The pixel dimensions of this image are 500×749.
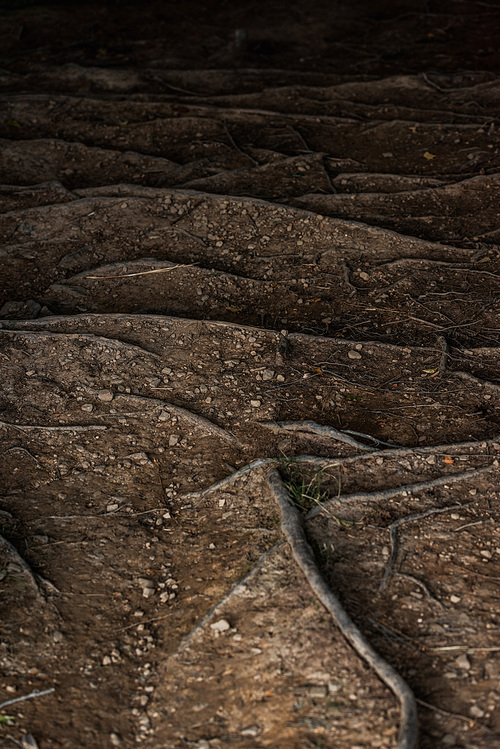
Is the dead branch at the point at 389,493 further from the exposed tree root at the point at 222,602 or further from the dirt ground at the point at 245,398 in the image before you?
the exposed tree root at the point at 222,602

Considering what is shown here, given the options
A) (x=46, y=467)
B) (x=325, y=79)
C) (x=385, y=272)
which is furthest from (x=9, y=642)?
(x=325, y=79)

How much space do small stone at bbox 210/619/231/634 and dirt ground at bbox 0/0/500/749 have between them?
0.03m

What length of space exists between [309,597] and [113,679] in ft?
2.68

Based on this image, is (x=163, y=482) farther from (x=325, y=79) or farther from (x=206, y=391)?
(x=325, y=79)

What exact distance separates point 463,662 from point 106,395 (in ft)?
7.46

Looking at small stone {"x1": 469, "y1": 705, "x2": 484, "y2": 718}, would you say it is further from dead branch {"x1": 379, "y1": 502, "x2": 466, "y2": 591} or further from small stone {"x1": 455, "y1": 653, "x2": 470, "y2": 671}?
dead branch {"x1": 379, "y1": 502, "x2": 466, "y2": 591}

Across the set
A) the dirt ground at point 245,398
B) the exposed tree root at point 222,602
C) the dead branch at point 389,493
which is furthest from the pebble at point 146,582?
the dead branch at point 389,493

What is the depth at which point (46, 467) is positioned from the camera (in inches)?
138

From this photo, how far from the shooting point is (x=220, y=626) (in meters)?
2.70

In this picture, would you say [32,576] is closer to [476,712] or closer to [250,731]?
[250,731]

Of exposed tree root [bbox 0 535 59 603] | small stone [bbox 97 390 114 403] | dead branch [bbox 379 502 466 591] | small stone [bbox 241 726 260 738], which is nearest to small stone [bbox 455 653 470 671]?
dead branch [bbox 379 502 466 591]

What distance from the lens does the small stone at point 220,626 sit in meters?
2.69

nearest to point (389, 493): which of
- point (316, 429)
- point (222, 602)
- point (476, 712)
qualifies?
point (316, 429)

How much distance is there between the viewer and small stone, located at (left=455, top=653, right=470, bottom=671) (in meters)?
2.50
